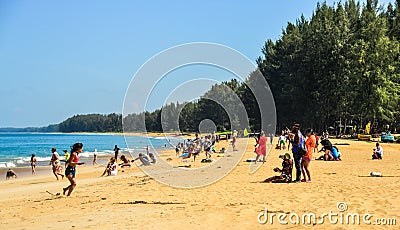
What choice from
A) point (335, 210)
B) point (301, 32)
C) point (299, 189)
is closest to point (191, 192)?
point (299, 189)

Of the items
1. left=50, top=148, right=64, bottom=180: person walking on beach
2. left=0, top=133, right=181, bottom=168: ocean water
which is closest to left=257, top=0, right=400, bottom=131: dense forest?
left=0, top=133, right=181, bottom=168: ocean water

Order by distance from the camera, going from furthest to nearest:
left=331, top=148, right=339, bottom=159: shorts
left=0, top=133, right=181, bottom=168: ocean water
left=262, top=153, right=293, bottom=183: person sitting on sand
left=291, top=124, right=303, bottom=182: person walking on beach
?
left=0, top=133, right=181, bottom=168: ocean water < left=331, top=148, right=339, bottom=159: shorts < left=262, top=153, right=293, bottom=183: person sitting on sand < left=291, top=124, right=303, bottom=182: person walking on beach

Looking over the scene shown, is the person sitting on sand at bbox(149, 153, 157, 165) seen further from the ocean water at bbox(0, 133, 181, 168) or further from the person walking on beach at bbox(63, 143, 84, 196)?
the ocean water at bbox(0, 133, 181, 168)

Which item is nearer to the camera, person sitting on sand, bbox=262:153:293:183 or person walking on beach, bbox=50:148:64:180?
person sitting on sand, bbox=262:153:293:183

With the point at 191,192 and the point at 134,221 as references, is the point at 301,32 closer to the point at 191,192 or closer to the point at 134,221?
the point at 191,192

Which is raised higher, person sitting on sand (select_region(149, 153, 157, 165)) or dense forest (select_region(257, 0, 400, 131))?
dense forest (select_region(257, 0, 400, 131))

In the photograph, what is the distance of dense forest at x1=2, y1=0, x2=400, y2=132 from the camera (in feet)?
144

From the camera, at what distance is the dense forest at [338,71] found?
1722 inches

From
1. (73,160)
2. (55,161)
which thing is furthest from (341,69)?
(73,160)

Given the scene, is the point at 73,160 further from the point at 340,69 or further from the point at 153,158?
the point at 340,69

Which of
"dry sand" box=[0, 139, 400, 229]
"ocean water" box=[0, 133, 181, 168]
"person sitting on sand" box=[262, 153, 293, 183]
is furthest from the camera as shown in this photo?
"ocean water" box=[0, 133, 181, 168]

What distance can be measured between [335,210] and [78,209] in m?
6.08

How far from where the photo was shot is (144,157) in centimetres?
2509

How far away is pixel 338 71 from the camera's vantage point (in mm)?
48125
